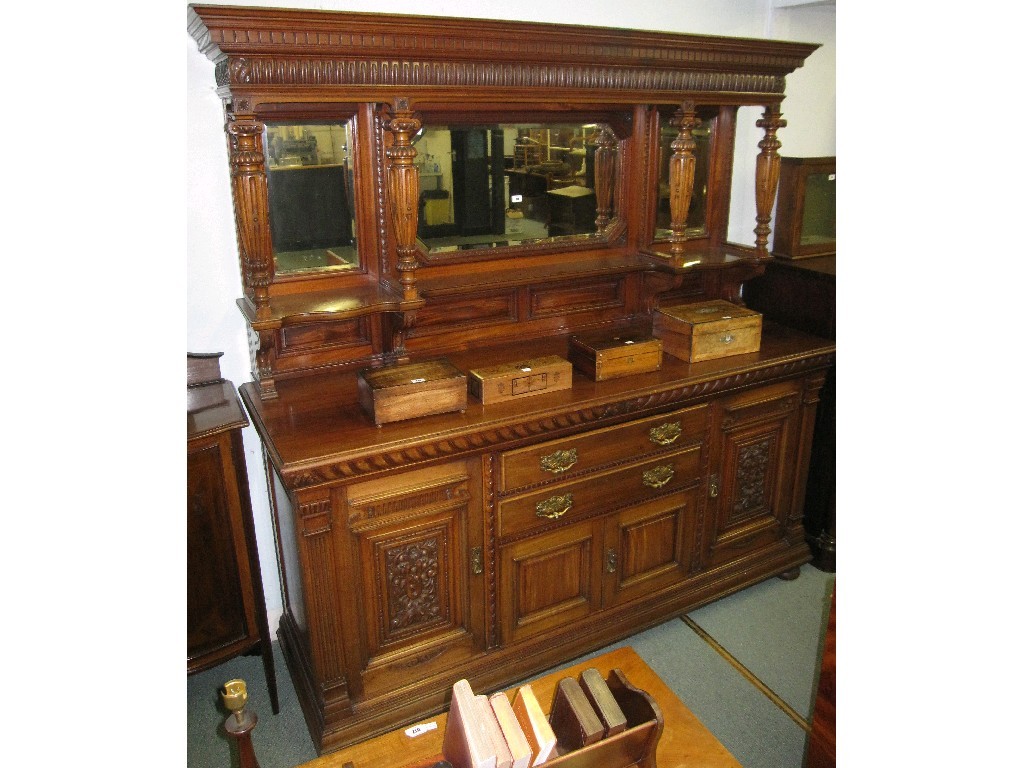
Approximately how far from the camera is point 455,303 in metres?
2.58

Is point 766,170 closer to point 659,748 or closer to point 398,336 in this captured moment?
point 398,336

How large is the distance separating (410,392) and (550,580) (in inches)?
34.0

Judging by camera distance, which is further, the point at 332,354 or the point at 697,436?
the point at 697,436

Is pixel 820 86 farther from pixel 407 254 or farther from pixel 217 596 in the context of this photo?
pixel 217 596

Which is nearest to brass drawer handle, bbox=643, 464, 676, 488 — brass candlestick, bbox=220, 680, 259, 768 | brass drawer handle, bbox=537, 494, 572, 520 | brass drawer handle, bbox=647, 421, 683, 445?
brass drawer handle, bbox=647, 421, 683, 445

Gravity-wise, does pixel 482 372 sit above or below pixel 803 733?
above

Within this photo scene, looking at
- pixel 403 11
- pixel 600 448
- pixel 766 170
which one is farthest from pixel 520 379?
pixel 766 170

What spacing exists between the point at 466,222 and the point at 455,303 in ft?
0.95

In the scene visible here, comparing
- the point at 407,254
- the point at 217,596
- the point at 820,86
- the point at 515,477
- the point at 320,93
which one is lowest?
the point at 217,596

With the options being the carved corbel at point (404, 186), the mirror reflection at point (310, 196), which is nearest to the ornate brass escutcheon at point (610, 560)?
the carved corbel at point (404, 186)

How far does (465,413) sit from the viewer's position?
2.22 metres
